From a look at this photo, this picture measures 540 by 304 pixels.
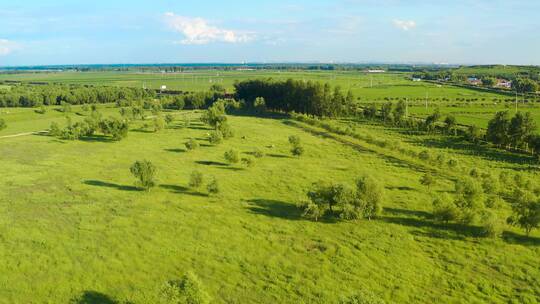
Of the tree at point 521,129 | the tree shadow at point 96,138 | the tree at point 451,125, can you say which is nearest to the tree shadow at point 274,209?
the tree shadow at point 96,138

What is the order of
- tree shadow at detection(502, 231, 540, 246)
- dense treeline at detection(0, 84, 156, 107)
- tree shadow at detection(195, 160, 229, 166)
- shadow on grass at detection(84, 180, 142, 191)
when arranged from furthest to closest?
dense treeline at detection(0, 84, 156, 107)
tree shadow at detection(195, 160, 229, 166)
shadow on grass at detection(84, 180, 142, 191)
tree shadow at detection(502, 231, 540, 246)

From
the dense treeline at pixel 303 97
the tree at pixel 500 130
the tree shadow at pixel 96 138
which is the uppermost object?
the dense treeline at pixel 303 97

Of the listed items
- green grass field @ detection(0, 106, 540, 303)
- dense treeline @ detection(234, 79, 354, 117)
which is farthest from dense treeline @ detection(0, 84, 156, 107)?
green grass field @ detection(0, 106, 540, 303)

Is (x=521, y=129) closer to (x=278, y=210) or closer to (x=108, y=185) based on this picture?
(x=278, y=210)

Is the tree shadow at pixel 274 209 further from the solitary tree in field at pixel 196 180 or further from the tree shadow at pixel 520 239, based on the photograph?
the tree shadow at pixel 520 239

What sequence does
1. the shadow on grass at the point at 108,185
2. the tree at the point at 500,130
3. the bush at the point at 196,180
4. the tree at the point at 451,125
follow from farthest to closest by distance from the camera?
the tree at the point at 451,125 < the tree at the point at 500,130 < the shadow on grass at the point at 108,185 < the bush at the point at 196,180

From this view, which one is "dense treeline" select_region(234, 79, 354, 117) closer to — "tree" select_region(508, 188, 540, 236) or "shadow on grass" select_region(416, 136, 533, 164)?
"shadow on grass" select_region(416, 136, 533, 164)
